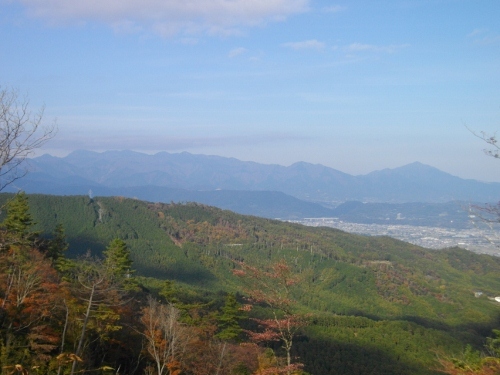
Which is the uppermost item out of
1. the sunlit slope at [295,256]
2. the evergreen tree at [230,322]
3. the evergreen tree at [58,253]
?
the evergreen tree at [58,253]

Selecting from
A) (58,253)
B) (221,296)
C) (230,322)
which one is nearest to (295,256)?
(221,296)

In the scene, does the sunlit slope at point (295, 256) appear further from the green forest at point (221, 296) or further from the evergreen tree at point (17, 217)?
the evergreen tree at point (17, 217)

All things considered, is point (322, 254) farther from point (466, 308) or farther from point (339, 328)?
point (339, 328)

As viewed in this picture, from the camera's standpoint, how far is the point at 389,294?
62.8 meters

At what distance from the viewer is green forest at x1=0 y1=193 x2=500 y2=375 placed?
37.9 feet

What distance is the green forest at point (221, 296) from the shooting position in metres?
11.5

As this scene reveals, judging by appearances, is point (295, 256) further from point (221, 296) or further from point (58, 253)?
point (58, 253)

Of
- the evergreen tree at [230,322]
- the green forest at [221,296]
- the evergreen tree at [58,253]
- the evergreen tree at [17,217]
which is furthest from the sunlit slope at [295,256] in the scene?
the evergreen tree at [17,217]

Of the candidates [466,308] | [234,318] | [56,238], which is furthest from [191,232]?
[234,318]

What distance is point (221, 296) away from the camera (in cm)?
4450

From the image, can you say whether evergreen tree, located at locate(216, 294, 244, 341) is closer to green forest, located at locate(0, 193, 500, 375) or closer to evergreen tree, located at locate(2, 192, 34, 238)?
green forest, located at locate(0, 193, 500, 375)

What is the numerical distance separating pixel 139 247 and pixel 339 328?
40788mm

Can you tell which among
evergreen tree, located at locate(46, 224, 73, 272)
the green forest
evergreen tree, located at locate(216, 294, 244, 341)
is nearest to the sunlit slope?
the green forest

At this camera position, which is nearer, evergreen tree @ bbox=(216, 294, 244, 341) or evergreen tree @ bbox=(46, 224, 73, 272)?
evergreen tree @ bbox=(216, 294, 244, 341)
